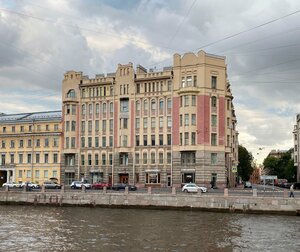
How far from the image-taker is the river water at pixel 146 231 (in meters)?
32.0

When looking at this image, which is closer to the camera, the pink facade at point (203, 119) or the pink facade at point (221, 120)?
the pink facade at point (203, 119)

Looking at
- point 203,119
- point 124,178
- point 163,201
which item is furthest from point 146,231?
point 124,178

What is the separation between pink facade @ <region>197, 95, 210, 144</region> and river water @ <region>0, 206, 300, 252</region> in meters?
29.9

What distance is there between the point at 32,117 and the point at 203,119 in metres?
41.4

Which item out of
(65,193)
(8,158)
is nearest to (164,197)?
(65,193)

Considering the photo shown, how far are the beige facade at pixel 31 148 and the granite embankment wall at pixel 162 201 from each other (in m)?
31.3

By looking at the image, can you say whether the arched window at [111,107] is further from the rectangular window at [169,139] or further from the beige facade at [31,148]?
the rectangular window at [169,139]

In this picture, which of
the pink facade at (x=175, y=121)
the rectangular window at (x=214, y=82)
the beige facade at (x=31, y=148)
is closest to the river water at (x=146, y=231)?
the pink facade at (x=175, y=121)

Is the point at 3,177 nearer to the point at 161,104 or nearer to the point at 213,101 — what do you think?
the point at 161,104

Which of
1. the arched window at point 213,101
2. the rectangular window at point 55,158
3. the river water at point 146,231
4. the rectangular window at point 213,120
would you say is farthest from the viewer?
the rectangular window at point 55,158

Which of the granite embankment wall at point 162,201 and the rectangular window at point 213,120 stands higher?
the rectangular window at point 213,120

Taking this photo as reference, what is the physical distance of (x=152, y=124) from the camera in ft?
294

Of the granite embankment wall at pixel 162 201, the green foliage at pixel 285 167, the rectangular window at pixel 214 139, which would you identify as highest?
the rectangular window at pixel 214 139

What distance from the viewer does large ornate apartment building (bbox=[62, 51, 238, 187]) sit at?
83812 millimetres
